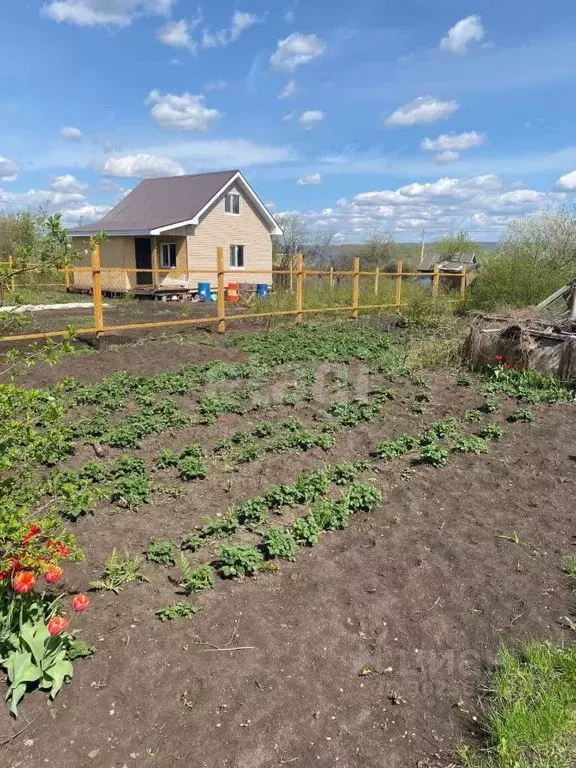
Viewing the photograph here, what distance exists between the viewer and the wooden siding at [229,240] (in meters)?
24.1

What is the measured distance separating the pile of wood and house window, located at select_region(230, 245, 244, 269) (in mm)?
18678

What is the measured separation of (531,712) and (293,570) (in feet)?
4.77

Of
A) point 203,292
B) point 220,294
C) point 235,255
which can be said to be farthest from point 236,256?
point 220,294

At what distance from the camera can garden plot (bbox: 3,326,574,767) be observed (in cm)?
227

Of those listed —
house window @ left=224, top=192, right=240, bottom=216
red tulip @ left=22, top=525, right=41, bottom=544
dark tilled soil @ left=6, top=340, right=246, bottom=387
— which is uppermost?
house window @ left=224, top=192, right=240, bottom=216

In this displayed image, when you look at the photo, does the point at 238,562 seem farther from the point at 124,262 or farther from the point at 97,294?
the point at 124,262

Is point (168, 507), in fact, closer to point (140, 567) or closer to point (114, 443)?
point (140, 567)

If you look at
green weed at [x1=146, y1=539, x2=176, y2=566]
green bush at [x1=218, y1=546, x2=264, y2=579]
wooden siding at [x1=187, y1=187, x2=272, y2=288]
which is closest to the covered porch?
wooden siding at [x1=187, y1=187, x2=272, y2=288]

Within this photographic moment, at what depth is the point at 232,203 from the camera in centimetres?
2584

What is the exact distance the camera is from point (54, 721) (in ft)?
7.45

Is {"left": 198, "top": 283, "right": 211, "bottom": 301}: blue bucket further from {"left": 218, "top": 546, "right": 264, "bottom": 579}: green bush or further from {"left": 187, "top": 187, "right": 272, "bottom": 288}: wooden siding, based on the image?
{"left": 218, "top": 546, "right": 264, "bottom": 579}: green bush

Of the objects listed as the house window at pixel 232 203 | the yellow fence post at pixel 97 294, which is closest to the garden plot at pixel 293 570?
the yellow fence post at pixel 97 294

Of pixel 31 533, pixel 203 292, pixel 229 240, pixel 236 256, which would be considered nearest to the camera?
pixel 31 533

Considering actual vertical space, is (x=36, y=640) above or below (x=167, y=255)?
below
